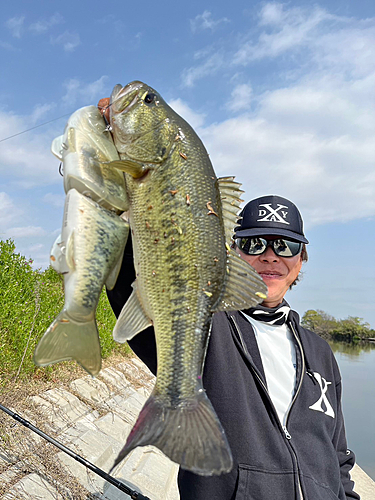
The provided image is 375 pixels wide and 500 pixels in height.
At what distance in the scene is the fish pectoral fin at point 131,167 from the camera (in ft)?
5.29

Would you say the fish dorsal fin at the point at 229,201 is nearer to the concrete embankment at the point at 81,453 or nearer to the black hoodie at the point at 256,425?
the black hoodie at the point at 256,425

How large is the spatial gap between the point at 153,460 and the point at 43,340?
4.95m

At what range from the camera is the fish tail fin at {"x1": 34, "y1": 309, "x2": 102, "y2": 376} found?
5.09 ft

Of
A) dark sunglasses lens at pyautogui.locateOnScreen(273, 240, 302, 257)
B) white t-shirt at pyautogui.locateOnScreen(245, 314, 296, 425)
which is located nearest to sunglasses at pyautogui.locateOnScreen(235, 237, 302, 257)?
dark sunglasses lens at pyautogui.locateOnScreen(273, 240, 302, 257)

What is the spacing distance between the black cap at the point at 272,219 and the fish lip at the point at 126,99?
155 cm

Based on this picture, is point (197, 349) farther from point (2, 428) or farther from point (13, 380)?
point (13, 380)

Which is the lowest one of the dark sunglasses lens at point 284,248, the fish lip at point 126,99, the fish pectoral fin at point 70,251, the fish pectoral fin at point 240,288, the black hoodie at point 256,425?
the black hoodie at point 256,425

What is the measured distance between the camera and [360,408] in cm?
2456

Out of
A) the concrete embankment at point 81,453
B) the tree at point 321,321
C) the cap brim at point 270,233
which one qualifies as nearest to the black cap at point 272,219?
the cap brim at point 270,233

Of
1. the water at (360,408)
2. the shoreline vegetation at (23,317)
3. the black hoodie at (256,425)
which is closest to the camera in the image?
the black hoodie at (256,425)

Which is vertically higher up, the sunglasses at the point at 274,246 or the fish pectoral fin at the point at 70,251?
the sunglasses at the point at 274,246

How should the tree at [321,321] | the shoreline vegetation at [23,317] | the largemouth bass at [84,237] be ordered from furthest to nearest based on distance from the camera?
the tree at [321,321] < the shoreline vegetation at [23,317] < the largemouth bass at [84,237]

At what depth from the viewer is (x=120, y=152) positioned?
1740mm

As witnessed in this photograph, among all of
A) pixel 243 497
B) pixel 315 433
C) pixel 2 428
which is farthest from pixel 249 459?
pixel 2 428
